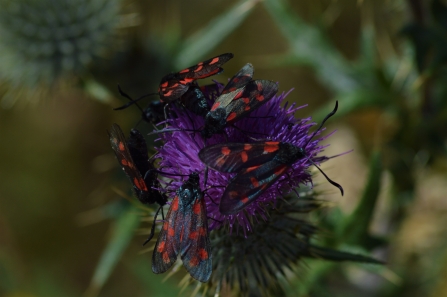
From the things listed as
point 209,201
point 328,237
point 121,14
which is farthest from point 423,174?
point 121,14

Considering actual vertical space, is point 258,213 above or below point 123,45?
below

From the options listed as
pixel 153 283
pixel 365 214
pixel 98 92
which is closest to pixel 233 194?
pixel 365 214

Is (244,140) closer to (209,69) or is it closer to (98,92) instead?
(209,69)

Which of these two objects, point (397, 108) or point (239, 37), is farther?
point (239, 37)

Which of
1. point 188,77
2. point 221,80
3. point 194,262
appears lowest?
point 221,80

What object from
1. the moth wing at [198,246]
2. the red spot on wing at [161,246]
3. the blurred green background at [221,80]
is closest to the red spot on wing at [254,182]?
the moth wing at [198,246]

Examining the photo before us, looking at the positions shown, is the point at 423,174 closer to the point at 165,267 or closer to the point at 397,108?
the point at 397,108

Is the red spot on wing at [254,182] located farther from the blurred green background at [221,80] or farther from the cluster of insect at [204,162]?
the blurred green background at [221,80]

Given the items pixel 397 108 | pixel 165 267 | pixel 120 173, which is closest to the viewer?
pixel 165 267
